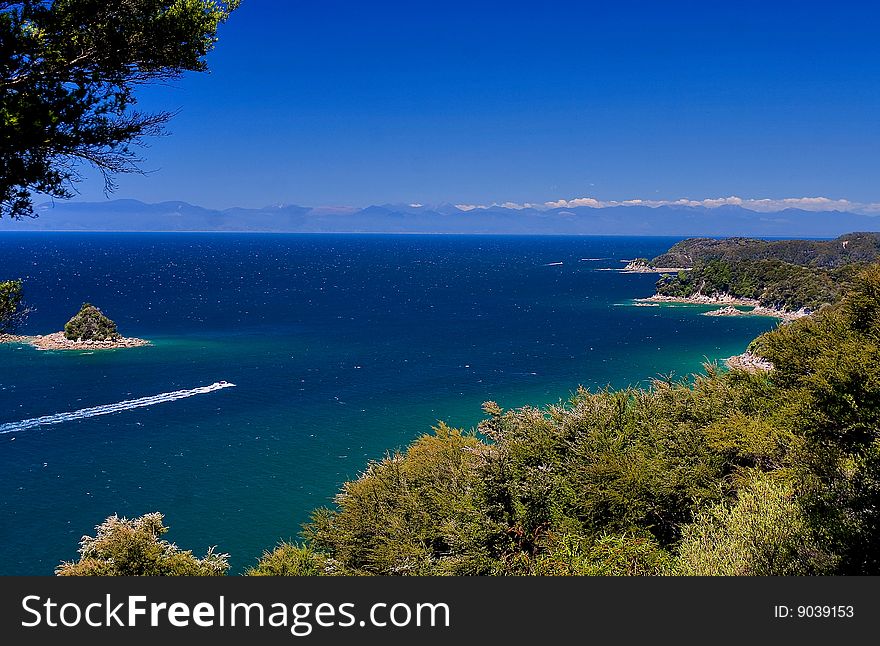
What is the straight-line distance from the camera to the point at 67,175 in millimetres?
8625

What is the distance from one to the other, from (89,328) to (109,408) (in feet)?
96.3

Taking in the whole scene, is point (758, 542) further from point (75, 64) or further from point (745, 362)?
point (745, 362)

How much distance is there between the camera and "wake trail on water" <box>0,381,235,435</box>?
4591 cm

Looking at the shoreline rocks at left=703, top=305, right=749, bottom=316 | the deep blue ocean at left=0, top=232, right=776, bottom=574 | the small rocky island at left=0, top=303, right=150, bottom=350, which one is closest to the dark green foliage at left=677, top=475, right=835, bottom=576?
the deep blue ocean at left=0, top=232, right=776, bottom=574

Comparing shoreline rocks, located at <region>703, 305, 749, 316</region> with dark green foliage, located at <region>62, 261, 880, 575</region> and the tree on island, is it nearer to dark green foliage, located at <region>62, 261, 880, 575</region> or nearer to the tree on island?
dark green foliage, located at <region>62, 261, 880, 575</region>

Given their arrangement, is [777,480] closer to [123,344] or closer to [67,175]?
[67,175]

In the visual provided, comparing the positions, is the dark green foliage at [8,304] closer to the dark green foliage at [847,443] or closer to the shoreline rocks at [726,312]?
the dark green foliage at [847,443]

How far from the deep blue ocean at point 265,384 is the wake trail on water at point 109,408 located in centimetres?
104

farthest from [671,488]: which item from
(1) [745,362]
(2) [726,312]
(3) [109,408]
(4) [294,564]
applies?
(2) [726,312]

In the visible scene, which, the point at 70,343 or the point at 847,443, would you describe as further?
the point at 70,343

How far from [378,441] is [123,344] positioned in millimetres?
44881

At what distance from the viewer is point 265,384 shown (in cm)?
5994

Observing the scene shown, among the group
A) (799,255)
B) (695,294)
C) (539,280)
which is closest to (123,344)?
(695,294)

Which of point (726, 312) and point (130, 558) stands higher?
point (726, 312)
